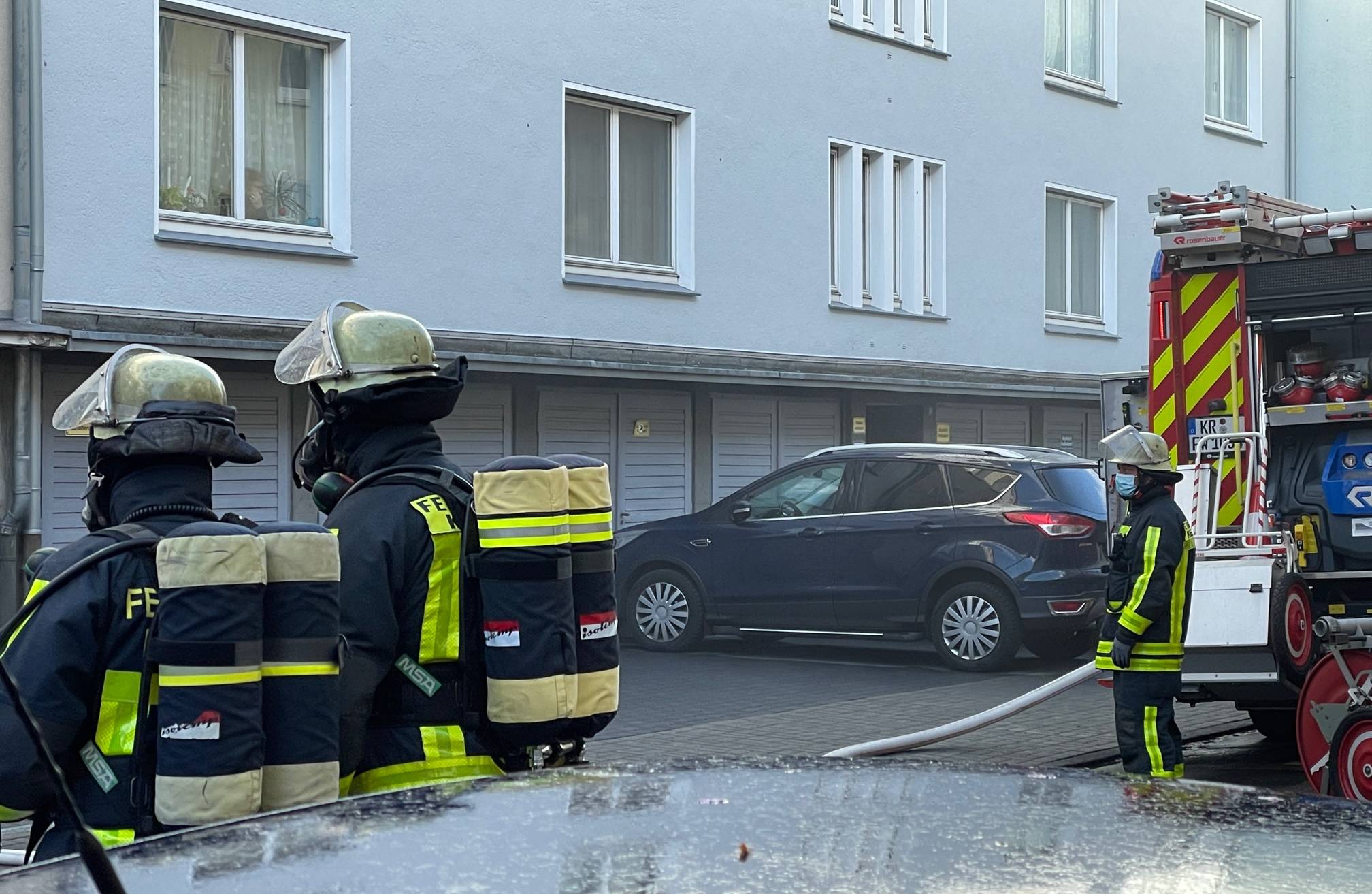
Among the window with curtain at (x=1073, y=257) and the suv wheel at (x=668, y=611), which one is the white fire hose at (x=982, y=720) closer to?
the suv wheel at (x=668, y=611)

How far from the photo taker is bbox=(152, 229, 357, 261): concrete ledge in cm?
1231

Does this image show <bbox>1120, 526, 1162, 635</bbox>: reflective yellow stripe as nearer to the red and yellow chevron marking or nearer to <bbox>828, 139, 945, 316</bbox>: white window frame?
the red and yellow chevron marking

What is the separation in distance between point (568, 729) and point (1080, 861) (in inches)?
67.7

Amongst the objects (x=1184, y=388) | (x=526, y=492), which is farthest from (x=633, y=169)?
(x=526, y=492)

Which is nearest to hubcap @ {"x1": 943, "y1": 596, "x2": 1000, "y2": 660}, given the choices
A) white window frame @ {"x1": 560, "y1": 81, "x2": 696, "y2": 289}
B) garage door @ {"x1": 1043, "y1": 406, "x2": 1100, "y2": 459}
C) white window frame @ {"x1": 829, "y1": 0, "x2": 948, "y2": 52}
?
white window frame @ {"x1": 560, "y1": 81, "x2": 696, "y2": 289}

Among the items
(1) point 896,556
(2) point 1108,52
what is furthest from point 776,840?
(2) point 1108,52

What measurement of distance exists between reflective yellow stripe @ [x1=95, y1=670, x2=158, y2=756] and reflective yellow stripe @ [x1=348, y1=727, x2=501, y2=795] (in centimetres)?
49

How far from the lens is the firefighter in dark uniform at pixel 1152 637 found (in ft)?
25.1

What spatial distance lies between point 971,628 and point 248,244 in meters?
6.30

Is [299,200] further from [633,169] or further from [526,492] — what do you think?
[526,492]

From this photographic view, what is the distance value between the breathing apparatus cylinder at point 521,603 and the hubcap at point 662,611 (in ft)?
35.3

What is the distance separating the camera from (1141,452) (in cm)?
791

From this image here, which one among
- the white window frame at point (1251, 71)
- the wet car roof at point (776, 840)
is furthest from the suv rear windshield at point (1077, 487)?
the white window frame at point (1251, 71)

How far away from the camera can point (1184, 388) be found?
29.2 feet
